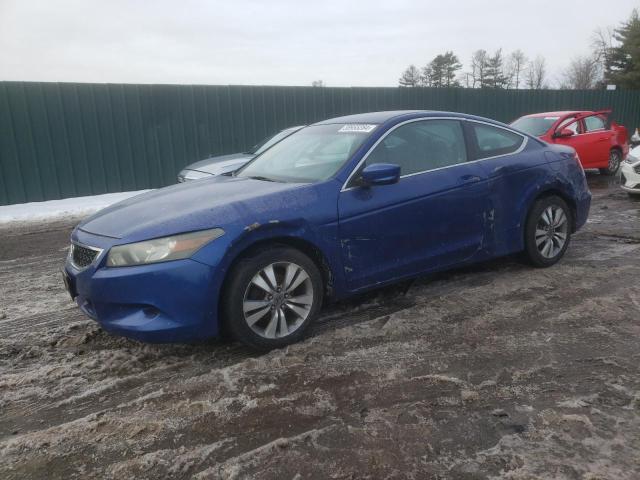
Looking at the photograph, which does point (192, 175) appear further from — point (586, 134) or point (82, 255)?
point (586, 134)

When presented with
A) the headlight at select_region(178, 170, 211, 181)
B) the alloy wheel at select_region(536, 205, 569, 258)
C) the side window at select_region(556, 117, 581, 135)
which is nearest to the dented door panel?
the alloy wheel at select_region(536, 205, 569, 258)

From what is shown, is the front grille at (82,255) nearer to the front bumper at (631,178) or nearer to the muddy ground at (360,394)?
the muddy ground at (360,394)

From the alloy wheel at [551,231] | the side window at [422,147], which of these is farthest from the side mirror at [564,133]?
the side window at [422,147]

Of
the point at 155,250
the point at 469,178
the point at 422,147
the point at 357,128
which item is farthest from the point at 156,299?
the point at 469,178

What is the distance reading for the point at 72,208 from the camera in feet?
33.5

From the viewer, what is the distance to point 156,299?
10.1ft

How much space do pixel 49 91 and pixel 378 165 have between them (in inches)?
382

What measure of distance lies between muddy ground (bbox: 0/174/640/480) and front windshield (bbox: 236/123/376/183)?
3.79 feet

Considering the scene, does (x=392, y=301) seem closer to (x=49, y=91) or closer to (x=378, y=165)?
(x=378, y=165)

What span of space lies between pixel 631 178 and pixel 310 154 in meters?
7.03

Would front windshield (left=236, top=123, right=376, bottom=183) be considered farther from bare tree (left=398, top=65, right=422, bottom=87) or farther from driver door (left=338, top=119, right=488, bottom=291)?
bare tree (left=398, top=65, right=422, bottom=87)

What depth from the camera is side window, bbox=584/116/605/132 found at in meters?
11.5

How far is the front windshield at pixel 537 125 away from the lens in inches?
427

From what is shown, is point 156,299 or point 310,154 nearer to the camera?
point 156,299
